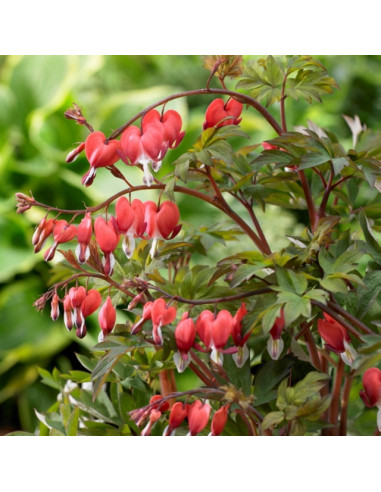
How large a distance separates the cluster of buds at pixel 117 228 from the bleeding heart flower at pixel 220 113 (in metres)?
0.13

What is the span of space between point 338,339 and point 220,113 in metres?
0.32

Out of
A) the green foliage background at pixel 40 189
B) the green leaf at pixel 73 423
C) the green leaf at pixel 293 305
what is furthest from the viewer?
the green foliage background at pixel 40 189

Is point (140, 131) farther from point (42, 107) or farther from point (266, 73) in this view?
point (42, 107)

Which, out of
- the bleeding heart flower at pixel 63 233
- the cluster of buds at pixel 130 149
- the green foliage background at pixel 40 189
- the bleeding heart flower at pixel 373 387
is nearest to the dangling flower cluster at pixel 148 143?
the cluster of buds at pixel 130 149

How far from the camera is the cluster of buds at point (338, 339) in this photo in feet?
2.36

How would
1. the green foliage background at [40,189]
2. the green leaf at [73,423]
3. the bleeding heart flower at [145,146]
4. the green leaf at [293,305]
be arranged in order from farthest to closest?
the green foliage background at [40,189] → the green leaf at [73,423] → the bleeding heart flower at [145,146] → the green leaf at [293,305]

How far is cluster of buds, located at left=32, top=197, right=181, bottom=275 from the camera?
71cm

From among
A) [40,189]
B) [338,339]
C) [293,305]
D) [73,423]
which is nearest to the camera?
[293,305]

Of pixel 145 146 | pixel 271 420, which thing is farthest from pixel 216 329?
pixel 145 146

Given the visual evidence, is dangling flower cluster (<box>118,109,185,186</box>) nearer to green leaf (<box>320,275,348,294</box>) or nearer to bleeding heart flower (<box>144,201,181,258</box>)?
bleeding heart flower (<box>144,201,181,258</box>)

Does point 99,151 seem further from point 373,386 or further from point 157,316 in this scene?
point 373,386

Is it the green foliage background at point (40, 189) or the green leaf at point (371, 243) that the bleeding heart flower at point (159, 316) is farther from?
the green foliage background at point (40, 189)

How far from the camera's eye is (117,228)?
72cm

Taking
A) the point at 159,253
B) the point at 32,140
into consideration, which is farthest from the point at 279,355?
the point at 32,140
